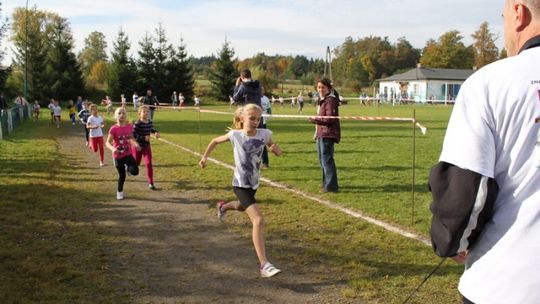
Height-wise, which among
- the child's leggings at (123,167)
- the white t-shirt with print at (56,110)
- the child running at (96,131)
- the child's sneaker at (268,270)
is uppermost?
the white t-shirt with print at (56,110)

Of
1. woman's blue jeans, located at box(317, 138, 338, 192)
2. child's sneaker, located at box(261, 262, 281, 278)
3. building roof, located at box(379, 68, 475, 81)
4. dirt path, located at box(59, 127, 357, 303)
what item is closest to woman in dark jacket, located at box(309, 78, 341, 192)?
woman's blue jeans, located at box(317, 138, 338, 192)

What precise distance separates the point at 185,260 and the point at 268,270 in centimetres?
116

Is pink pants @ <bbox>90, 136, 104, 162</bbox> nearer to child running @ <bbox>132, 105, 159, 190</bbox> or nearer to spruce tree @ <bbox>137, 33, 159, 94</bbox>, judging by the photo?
child running @ <bbox>132, 105, 159, 190</bbox>

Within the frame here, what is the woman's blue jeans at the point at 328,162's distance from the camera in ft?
29.1

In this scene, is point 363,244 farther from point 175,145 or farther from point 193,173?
point 175,145

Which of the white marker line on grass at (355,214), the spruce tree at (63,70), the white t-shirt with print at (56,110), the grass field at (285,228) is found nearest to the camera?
the grass field at (285,228)

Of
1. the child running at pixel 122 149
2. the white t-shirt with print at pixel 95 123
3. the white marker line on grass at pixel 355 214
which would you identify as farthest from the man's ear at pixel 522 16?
the white t-shirt with print at pixel 95 123

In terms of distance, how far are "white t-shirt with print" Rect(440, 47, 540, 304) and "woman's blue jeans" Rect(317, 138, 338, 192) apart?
713 cm

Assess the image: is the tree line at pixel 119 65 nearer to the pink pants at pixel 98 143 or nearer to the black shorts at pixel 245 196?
the pink pants at pixel 98 143

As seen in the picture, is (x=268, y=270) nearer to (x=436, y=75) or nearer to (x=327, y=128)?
(x=327, y=128)

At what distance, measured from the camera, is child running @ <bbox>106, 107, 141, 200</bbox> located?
28.8 feet

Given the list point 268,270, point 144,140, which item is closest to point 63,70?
point 144,140

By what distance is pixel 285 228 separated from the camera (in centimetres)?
678

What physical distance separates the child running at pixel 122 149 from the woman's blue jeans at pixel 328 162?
3471 mm
